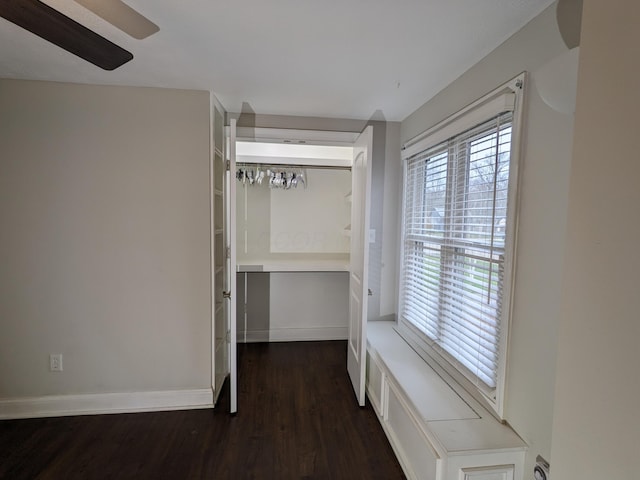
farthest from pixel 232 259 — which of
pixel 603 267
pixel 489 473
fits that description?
pixel 603 267

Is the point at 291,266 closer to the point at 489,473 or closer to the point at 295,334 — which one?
the point at 295,334

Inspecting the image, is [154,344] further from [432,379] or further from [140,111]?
[432,379]

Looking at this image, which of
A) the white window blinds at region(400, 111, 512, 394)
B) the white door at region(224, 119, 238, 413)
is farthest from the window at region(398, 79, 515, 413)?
the white door at region(224, 119, 238, 413)

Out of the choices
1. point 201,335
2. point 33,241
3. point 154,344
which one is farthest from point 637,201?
point 33,241

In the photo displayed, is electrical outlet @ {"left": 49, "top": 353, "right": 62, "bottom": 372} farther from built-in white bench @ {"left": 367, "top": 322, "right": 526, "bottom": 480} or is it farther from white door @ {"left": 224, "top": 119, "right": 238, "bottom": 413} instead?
built-in white bench @ {"left": 367, "top": 322, "right": 526, "bottom": 480}

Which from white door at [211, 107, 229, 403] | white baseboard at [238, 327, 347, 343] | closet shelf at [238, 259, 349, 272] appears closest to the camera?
white door at [211, 107, 229, 403]

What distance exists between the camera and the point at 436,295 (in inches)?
86.2

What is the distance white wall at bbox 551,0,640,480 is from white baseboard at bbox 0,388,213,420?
7.65ft

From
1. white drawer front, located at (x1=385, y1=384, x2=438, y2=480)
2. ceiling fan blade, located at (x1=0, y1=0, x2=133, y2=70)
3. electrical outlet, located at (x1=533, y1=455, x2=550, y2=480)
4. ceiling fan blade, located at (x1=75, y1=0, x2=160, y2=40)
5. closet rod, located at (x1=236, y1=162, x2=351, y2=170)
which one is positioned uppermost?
ceiling fan blade, located at (x1=75, y1=0, x2=160, y2=40)

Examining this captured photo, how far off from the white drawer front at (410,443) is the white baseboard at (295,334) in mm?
1652

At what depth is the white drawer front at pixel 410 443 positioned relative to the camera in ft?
4.91

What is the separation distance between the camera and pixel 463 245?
1857mm

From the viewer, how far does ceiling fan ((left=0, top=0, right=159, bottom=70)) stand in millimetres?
1163

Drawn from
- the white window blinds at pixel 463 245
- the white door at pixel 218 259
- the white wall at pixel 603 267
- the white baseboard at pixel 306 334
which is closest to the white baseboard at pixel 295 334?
the white baseboard at pixel 306 334
